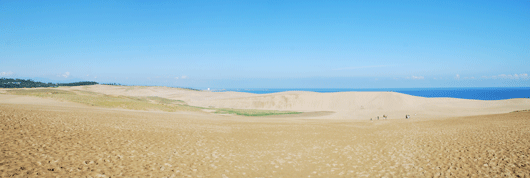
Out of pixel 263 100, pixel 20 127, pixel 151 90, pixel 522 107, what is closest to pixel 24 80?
pixel 151 90

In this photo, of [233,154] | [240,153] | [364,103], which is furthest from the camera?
[364,103]

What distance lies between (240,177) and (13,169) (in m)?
5.73

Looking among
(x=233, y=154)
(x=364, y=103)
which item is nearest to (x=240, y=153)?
(x=233, y=154)

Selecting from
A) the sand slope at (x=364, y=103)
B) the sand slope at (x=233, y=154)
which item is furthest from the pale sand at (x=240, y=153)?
the sand slope at (x=364, y=103)

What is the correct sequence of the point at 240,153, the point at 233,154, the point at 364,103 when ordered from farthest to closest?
the point at 364,103 → the point at 240,153 → the point at 233,154

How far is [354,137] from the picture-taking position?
47.8ft

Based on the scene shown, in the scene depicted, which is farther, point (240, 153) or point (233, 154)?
point (240, 153)

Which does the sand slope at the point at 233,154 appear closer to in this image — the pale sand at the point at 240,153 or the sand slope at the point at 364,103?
the pale sand at the point at 240,153

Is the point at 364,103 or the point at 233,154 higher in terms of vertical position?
the point at 364,103

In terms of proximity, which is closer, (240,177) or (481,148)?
(240,177)

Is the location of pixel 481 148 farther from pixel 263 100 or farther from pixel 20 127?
pixel 263 100

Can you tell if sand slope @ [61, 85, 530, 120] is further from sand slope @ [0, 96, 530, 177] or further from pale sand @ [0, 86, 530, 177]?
sand slope @ [0, 96, 530, 177]

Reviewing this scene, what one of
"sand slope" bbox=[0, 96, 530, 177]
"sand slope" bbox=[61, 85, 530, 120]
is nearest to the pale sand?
"sand slope" bbox=[0, 96, 530, 177]

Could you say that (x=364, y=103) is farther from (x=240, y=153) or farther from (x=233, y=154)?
(x=233, y=154)
